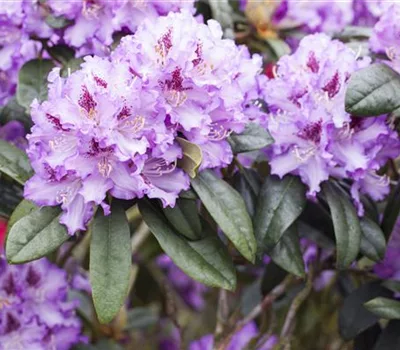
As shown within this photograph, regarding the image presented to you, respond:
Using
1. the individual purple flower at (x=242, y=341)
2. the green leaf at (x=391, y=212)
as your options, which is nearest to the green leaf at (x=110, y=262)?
the green leaf at (x=391, y=212)

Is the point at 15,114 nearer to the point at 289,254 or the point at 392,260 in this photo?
the point at 289,254

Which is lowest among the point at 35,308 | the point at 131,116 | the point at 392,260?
the point at 35,308

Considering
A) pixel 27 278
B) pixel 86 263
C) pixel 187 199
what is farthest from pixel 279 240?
pixel 86 263

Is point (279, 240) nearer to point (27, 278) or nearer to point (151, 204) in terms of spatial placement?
point (151, 204)

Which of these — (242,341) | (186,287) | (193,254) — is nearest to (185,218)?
(193,254)

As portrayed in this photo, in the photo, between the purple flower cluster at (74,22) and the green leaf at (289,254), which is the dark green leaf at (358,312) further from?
the purple flower cluster at (74,22)

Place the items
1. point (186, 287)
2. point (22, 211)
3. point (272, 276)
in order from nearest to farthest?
point (22, 211) → point (272, 276) → point (186, 287)
